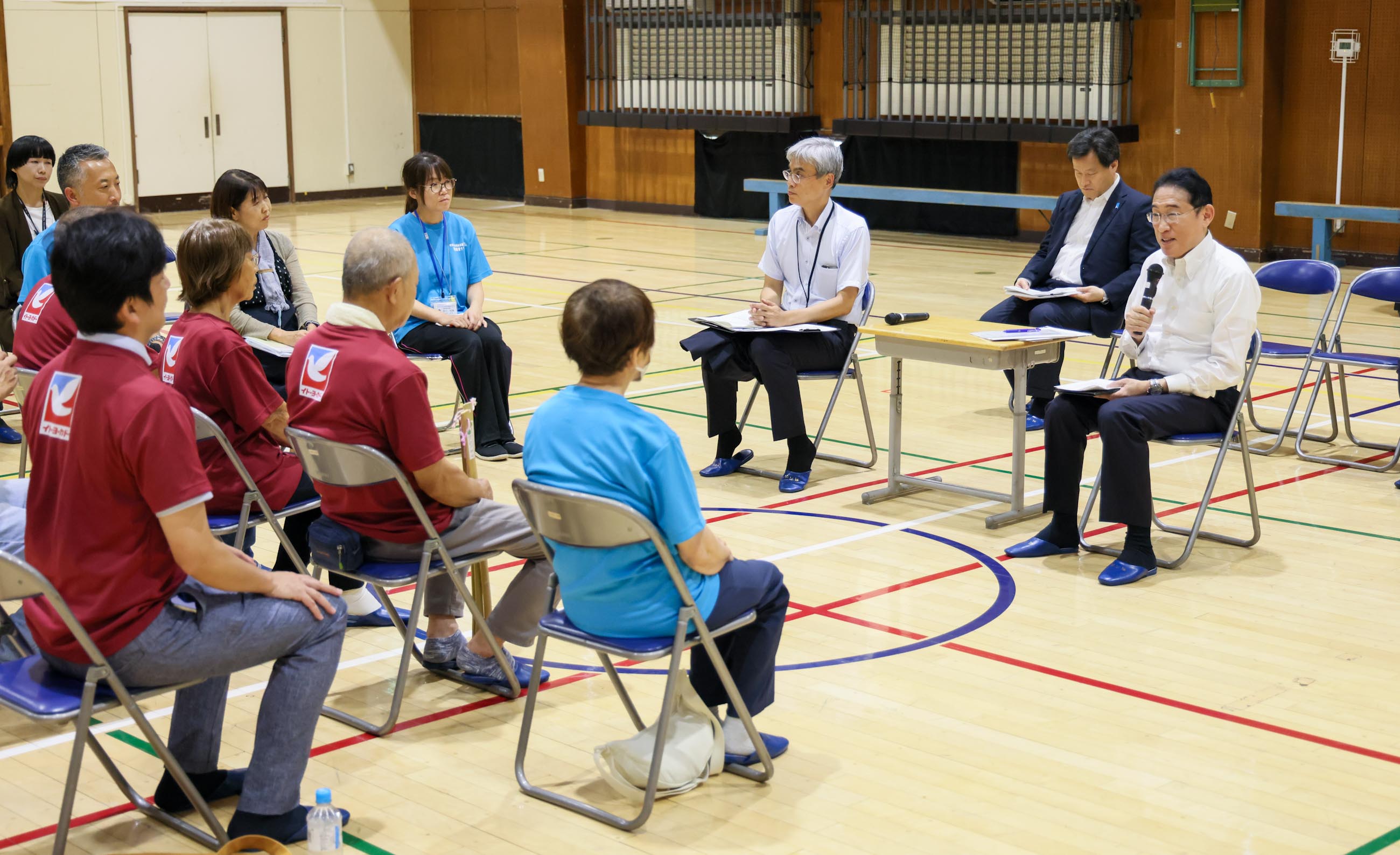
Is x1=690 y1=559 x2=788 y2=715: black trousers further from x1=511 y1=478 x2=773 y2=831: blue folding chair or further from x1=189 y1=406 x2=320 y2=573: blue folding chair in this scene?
x1=189 y1=406 x2=320 y2=573: blue folding chair

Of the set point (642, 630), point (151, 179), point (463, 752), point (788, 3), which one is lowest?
point (463, 752)

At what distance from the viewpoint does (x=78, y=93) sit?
54.4 feet

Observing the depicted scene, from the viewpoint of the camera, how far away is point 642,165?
1683cm

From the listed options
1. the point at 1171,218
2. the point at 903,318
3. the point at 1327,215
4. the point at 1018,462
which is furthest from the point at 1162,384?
the point at 1327,215

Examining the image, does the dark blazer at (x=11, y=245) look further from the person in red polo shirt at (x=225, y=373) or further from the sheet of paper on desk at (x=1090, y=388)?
the sheet of paper on desk at (x=1090, y=388)

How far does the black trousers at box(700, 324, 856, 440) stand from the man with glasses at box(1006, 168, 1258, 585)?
116 centimetres

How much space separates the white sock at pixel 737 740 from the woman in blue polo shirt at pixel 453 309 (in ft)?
10.3

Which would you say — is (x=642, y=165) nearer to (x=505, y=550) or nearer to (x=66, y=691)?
(x=505, y=550)

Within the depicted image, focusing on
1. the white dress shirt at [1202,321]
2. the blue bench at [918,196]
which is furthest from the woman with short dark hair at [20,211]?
the blue bench at [918,196]

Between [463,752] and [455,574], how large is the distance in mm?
405

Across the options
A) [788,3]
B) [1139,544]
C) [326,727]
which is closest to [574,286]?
[788,3]

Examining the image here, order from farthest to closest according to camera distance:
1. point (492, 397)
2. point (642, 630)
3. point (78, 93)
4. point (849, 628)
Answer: point (78, 93), point (492, 397), point (849, 628), point (642, 630)

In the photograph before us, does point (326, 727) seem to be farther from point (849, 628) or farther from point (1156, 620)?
point (1156, 620)

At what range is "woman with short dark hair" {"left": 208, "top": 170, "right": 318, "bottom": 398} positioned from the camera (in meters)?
5.32
